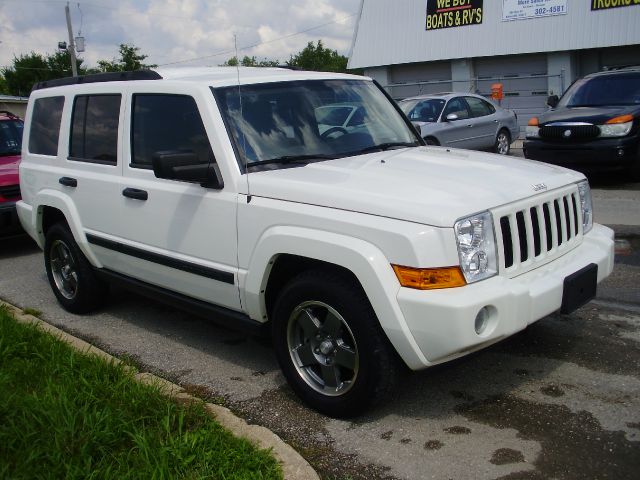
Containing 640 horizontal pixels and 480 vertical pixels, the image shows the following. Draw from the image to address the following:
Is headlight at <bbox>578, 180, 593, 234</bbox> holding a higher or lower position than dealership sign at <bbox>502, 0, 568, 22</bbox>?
lower

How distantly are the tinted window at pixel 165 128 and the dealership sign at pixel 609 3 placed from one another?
22.5 meters

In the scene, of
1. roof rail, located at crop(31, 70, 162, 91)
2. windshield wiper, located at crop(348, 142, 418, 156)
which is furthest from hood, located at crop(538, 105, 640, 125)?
roof rail, located at crop(31, 70, 162, 91)

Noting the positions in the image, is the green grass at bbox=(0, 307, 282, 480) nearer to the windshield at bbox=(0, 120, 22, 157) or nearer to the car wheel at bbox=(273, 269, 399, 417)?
the car wheel at bbox=(273, 269, 399, 417)

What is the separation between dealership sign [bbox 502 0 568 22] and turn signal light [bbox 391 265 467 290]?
24.1m

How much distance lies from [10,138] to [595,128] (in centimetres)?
864

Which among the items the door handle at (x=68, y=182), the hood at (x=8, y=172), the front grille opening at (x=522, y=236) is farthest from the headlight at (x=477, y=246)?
the hood at (x=8, y=172)

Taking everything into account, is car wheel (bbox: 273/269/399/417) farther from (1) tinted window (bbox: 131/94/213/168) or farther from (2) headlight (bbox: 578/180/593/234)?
(2) headlight (bbox: 578/180/593/234)

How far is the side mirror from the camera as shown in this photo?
3947 mm

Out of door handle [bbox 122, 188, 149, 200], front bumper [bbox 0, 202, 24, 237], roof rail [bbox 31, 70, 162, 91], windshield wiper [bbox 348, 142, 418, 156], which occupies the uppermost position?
roof rail [bbox 31, 70, 162, 91]

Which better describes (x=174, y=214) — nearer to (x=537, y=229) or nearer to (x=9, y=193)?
(x=537, y=229)

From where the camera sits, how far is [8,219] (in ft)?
27.6

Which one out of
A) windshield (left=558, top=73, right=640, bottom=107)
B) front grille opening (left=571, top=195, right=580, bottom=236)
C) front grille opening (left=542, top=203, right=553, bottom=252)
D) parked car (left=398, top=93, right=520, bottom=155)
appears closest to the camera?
front grille opening (left=542, top=203, right=553, bottom=252)

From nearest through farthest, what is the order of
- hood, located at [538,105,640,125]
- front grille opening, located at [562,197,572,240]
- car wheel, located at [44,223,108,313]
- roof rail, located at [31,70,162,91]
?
front grille opening, located at [562,197,572,240] → roof rail, located at [31,70,162,91] → car wheel, located at [44,223,108,313] → hood, located at [538,105,640,125]

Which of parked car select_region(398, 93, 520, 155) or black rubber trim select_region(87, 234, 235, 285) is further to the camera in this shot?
parked car select_region(398, 93, 520, 155)
